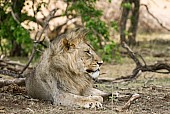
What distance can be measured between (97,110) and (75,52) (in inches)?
24.4

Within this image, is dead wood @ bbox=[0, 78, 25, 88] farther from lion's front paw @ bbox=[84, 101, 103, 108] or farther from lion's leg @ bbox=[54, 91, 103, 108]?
lion's front paw @ bbox=[84, 101, 103, 108]

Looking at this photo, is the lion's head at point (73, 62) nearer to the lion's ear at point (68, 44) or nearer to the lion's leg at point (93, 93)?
the lion's ear at point (68, 44)

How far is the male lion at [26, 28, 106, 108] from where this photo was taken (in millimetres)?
5102

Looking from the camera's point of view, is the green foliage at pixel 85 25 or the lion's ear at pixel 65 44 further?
the green foliage at pixel 85 25

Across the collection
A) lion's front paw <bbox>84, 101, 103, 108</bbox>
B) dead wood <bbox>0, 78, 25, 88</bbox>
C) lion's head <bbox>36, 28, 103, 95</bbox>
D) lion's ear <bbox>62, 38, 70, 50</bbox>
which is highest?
lion's ear <bbox>62, 38, 70, 50</bbox>

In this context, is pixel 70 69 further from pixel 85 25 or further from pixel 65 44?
pixel 85 25

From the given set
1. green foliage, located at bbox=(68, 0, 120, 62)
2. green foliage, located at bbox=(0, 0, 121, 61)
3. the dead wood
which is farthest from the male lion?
green foliage, located at bbox=(68, 0, 120, 62)

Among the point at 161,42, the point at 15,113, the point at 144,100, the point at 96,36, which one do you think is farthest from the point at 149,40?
the point at 15,113

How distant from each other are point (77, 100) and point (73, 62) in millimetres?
359

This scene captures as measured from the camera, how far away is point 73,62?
510cm

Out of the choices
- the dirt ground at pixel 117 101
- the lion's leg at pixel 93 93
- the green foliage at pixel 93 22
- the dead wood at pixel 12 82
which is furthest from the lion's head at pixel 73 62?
the green foliage at pixel 93 22

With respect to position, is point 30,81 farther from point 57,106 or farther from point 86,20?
point 86,20

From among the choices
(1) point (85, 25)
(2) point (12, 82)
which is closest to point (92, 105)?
(2) point (12, 82)

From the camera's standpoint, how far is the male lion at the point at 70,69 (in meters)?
5.10
